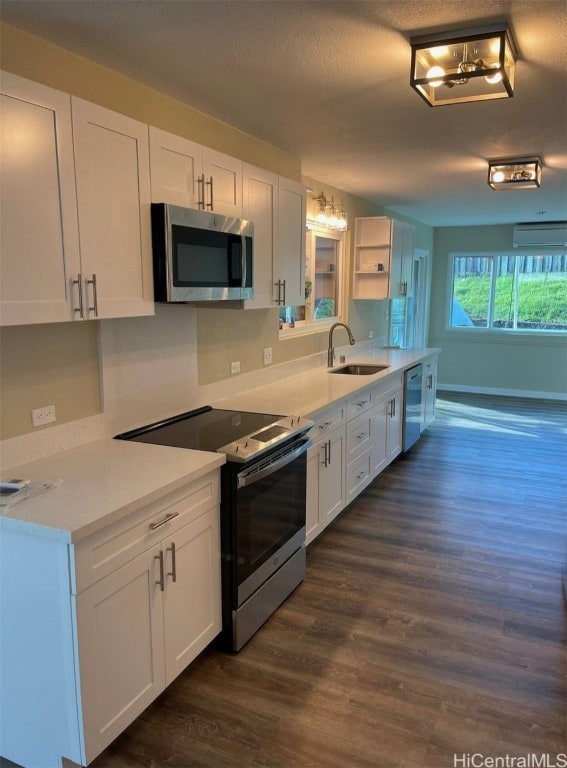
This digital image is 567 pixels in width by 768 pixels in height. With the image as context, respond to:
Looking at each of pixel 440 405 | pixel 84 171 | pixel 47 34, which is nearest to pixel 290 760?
pixel 84 171

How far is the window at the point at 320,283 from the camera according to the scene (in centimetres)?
452

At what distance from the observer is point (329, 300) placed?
17.0ft

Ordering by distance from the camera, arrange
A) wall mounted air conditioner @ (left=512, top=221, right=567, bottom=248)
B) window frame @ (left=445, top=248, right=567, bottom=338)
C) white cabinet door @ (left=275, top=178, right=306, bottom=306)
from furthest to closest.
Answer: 1. window frame @ (left=445, top=248, right=567, bottom=338)
2. wall mounted air conditioner @ (left=512, top=221, right=567, bottom=248)
3. white cabinet door @ (left=275, top=178, right=306, bottom=306)

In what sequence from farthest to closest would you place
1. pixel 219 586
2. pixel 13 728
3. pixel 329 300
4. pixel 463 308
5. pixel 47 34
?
pixel 463 308, pixel 329 300, pixel 219 586, pixel 47 34, pixel 13 728

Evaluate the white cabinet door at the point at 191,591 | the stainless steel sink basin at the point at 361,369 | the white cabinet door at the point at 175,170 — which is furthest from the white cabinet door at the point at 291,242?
the white cabinet door at the point at 191,591

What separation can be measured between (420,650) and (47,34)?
2916mm

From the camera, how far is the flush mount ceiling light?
195 cm

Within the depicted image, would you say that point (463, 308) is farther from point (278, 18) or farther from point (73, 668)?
point (73, 668)

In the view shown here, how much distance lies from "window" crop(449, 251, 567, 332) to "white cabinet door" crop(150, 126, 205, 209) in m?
6.74

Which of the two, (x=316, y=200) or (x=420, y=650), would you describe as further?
(x=316, y=200)

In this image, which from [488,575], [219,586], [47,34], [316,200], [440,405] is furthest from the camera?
[440,405]

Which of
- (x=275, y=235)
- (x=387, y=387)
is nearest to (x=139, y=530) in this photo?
(x=275, y=235)

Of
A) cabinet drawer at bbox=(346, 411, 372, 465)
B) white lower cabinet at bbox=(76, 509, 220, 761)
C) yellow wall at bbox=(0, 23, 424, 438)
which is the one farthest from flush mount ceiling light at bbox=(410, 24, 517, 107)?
cabinet drawer at bbox=(346, 411, 372, 465)

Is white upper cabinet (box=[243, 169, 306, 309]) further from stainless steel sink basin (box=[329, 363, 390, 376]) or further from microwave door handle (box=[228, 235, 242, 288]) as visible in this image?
stainless steel sink basin (box=[329, 363, 390, 376])
